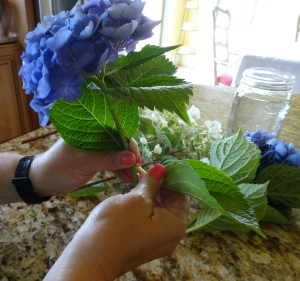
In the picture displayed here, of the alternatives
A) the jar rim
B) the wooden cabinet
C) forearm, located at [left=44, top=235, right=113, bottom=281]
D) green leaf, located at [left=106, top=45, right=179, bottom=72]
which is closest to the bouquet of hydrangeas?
green leaf, located at [left=106, top=45, right=179, bottom=72]

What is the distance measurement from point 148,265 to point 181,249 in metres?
0.06

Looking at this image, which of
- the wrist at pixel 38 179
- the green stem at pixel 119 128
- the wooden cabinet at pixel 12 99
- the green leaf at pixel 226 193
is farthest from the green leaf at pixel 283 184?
the wooden cabinet at pixel 12 99

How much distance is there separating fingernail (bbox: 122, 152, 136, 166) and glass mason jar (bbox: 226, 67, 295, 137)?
0.44 meters

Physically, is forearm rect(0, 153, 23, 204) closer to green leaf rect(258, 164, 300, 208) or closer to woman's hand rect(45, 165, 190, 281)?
woman's hand rect(45, 165, 190, 281)

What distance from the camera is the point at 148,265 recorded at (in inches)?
14.6

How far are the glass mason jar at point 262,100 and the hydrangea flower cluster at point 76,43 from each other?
1.63 ft

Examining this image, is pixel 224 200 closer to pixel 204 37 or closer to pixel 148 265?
pixel 148 265

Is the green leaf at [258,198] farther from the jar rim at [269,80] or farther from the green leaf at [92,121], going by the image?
the jar rim at [269,80]

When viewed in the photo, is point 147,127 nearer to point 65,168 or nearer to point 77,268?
point 65,168

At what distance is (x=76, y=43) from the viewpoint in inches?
8.5

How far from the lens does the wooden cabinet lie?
146 centimetres

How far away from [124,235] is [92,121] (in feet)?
0.47

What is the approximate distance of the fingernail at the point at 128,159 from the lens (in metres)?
0.36

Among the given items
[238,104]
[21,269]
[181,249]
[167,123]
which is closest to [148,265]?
[181,249]
